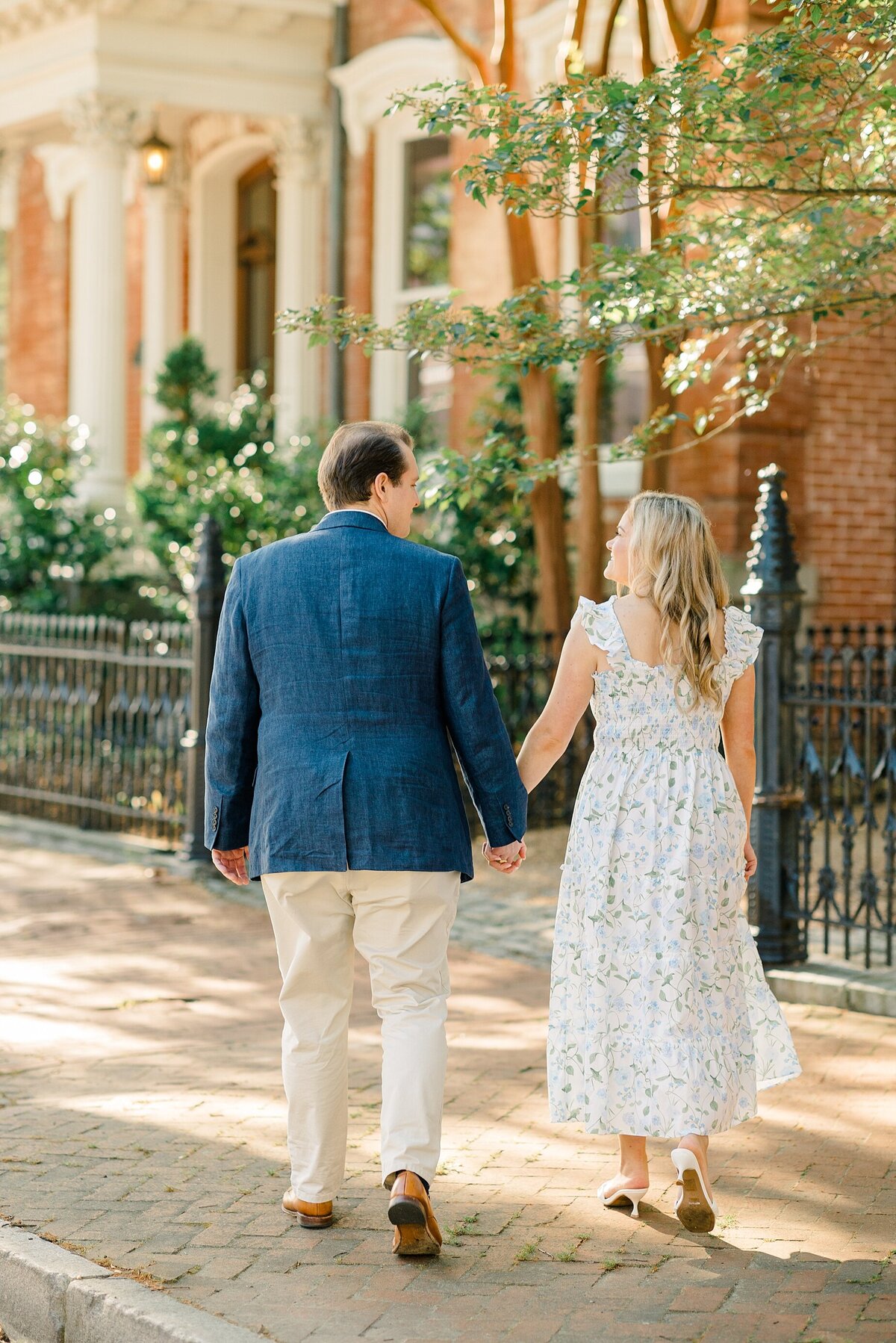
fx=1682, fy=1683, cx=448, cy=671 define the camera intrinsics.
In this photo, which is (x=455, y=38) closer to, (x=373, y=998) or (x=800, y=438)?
(x=800, y=438)

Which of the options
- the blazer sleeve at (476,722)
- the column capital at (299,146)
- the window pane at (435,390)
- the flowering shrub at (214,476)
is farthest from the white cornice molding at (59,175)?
the blazer sleeve at (476,722)

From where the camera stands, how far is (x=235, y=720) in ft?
13.3

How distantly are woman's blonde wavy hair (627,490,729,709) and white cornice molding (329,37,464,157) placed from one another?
1038 centimetres

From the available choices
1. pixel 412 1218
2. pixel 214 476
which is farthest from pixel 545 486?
pixel 412 1218

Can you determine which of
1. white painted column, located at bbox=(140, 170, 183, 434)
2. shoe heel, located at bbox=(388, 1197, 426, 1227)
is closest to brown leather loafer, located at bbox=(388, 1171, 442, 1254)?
shoe heel, located at bbox=(388, 1197, 426, 1227)

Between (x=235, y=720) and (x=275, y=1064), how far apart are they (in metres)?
2.11

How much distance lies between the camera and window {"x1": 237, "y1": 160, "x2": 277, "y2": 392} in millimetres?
17141

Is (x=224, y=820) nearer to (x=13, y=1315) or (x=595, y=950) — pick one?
(x=595, y=950)

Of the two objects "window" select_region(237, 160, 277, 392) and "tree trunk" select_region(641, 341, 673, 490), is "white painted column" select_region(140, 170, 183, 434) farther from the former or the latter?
"tree trunk" select_region(641, 341, 673, 490)

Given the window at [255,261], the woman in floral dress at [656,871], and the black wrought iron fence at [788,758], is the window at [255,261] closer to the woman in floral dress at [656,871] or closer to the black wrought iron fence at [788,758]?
the black wrought iron fence at [788,758]

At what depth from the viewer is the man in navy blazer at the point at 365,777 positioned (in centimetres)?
388

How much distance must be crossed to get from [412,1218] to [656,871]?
99 centimetres

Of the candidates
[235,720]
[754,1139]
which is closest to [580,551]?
[754,1139]

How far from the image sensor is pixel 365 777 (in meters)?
3.87
